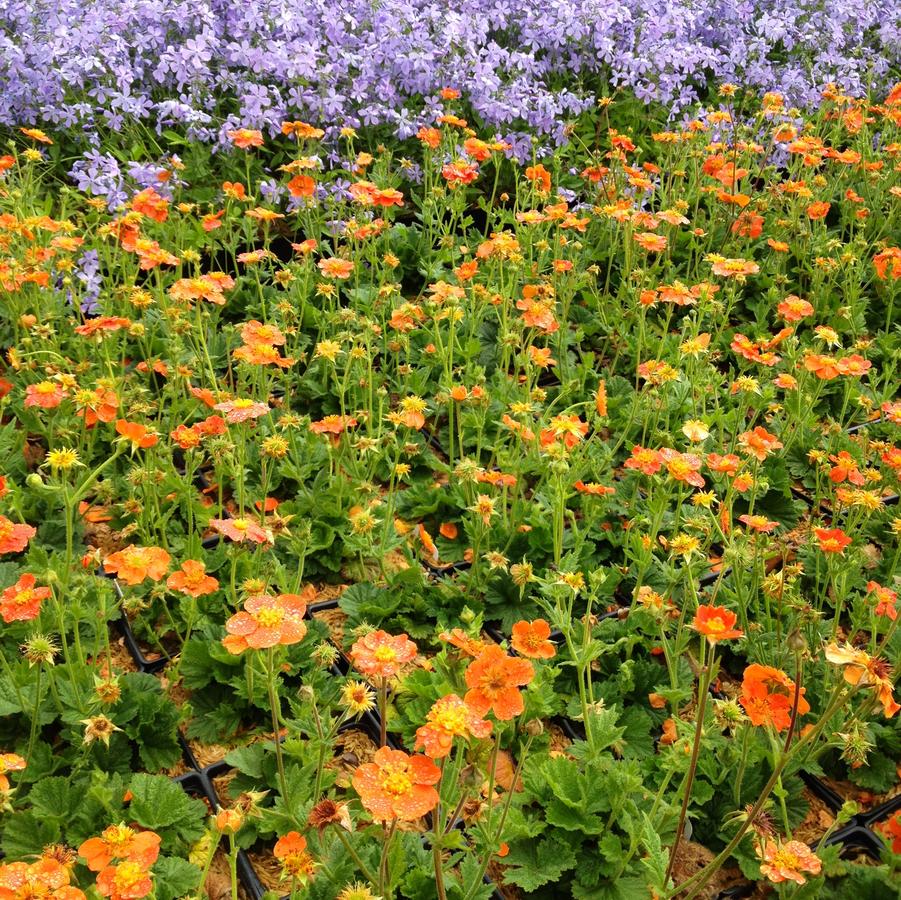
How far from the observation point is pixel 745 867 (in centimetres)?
204

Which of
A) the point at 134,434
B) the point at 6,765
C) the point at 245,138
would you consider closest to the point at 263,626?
the point at 6,765

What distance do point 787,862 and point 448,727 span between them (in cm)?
72

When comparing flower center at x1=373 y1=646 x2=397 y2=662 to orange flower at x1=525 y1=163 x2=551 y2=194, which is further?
orange flower at x1=525 y1=163 x2=551 y2=194

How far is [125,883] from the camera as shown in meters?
1.47

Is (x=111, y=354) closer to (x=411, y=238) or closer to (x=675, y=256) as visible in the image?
(x=411, y=238)

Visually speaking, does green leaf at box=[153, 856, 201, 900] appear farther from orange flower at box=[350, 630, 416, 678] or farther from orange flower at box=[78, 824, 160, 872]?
orange flower at box=[350, 630, 416, 678]

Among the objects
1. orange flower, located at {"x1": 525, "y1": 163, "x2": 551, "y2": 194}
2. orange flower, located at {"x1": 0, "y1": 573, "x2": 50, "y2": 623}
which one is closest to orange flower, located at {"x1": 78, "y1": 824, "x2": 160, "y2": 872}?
orange flower, located at {"x1": 0, "y1": 573, "x2": 50, "y2": 623}

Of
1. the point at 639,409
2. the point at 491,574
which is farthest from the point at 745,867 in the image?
the point at 639,409

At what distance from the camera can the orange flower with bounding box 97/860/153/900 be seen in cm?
146

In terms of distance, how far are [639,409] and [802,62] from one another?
4.08 meters

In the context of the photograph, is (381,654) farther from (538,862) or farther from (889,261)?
(889,261)

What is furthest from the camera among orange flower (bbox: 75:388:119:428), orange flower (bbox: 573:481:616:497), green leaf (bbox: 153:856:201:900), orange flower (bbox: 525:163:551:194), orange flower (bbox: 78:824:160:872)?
orange flower (bbox: 525:163:551:194)

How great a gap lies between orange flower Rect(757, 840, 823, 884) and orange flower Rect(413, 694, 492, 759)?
1.96 ft

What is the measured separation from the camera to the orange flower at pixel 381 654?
62.7 inches
